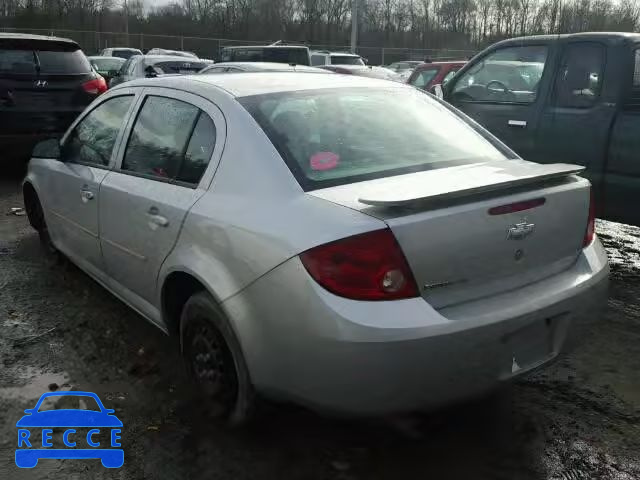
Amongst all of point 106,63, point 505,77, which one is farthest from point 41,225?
point 106,63

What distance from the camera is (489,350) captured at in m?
2.35

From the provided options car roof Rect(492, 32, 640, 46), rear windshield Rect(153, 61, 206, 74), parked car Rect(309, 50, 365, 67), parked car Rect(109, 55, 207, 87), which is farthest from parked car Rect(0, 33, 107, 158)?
parked car Rect(309, 50, 365, 67)

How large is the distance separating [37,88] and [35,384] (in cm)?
589

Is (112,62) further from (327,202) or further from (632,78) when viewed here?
(327,202)

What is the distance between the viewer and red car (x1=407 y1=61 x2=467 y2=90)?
11781 mm

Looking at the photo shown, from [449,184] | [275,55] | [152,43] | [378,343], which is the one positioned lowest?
[378,343]

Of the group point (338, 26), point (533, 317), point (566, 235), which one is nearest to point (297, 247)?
point (533, 317)

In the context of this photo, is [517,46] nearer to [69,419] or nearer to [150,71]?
[69,419]

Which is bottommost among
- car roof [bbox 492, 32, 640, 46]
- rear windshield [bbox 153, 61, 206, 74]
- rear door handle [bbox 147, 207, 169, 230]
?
rear door handle [bbox 147, 207, 169, 230]

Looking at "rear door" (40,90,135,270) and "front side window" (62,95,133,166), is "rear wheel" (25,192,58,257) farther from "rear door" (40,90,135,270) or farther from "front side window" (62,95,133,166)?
"front side window" (62,95,133,166)

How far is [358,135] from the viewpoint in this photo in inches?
118

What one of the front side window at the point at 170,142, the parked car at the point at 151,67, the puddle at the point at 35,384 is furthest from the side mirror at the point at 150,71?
the puddle at the point at 35,384

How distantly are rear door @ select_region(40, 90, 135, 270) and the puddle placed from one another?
0.78 meters

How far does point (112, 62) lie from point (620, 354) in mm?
20666
